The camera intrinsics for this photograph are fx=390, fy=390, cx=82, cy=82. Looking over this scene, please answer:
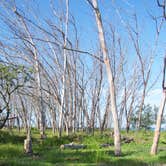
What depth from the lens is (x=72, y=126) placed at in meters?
23.4

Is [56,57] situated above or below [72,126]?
above

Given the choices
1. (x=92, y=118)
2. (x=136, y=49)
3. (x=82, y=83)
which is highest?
(x=136, y=49)

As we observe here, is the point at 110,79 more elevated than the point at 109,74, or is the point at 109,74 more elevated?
the point at 109,74

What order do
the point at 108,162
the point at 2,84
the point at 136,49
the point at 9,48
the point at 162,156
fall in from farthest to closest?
the point at 136,49 < the point at 9,48 < the point at 2,84 < the point at 162,156 < the point at 108,162

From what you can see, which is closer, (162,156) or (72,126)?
(162,156)

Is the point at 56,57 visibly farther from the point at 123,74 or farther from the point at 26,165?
the point at 26,165

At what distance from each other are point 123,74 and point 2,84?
1626 cm

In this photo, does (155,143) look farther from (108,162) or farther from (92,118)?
(92,118)

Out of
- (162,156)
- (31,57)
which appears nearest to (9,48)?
(31,57)

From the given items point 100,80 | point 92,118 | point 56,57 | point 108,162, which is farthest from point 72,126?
point 108,162

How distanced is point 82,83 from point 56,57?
350 cm

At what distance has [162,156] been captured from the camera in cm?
958

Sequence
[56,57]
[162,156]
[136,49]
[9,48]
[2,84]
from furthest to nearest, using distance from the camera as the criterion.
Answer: [136,49], [56,57], [9,48], [2,84], [162,156]

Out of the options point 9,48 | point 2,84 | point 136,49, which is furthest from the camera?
point 136,49
